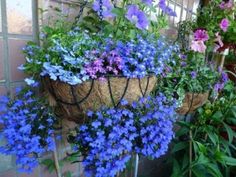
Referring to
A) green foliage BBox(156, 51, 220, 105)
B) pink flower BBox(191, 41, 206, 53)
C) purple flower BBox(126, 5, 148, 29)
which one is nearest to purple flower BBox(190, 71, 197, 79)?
green foliage BBox(156, 51, 220, 105)

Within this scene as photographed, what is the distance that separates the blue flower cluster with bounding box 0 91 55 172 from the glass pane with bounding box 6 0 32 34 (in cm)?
25

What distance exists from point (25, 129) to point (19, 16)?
16.5 inches

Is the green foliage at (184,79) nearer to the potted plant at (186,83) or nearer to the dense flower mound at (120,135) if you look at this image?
the potted plant at (186,83)

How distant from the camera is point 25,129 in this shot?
2.35ft

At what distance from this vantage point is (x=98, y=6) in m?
0.89

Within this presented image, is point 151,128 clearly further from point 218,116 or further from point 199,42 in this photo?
point 218,116

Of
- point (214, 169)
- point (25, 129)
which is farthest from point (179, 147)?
point (25, 129)

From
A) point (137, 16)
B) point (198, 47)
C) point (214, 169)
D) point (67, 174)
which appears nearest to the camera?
point (137, 16)

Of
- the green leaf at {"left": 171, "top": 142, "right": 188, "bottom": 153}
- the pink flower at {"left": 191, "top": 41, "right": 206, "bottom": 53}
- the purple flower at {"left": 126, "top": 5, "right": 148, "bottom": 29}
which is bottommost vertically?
the green leaf at {"left": 171, "top": 142, "right": 188, "bottom": 153}

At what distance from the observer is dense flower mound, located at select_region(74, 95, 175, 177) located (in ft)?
2.40

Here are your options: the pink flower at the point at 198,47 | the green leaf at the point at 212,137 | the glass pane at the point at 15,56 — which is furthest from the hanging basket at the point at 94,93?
the green leaf at the point at 212,137

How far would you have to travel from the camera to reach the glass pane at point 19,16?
87 cm

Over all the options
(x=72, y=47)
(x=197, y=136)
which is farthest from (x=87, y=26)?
(x=197, y=136)

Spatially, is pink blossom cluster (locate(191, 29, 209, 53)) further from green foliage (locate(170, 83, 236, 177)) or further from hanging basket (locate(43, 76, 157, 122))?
hanging basket (locate(43, 76, 157, 122))
